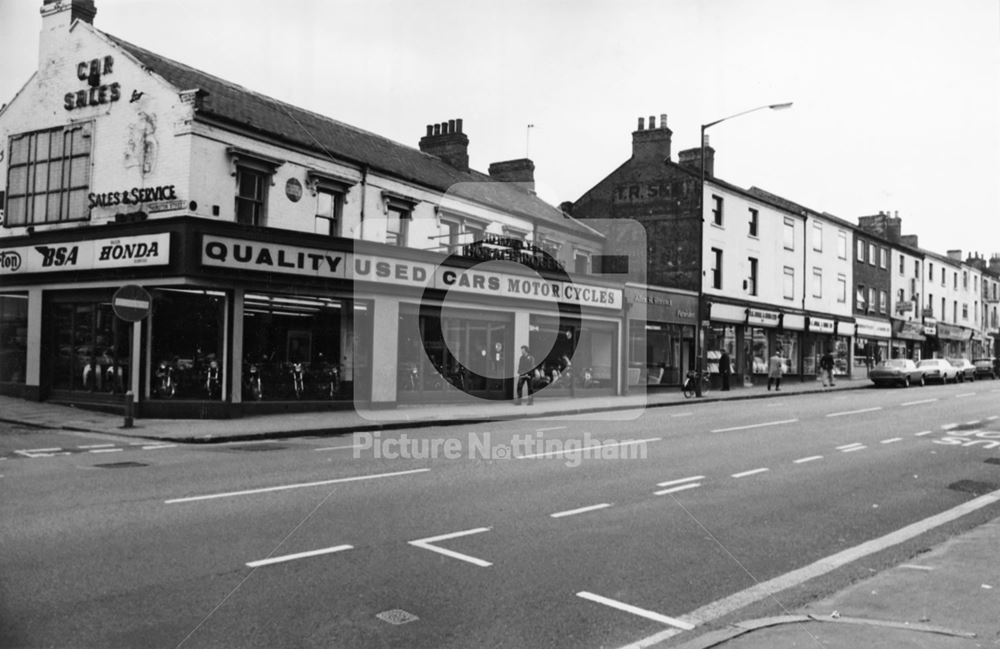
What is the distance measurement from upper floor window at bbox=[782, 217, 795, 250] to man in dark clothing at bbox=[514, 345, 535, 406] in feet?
71.3

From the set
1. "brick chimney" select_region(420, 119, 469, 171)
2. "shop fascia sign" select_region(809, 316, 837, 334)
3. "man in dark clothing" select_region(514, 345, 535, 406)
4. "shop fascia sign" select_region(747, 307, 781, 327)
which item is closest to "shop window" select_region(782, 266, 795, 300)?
"shop fascia sign" select_region(747, 307, 781, 327)

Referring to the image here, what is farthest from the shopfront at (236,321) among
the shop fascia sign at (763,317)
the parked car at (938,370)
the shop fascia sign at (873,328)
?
the shop fascia sign at (873,328)

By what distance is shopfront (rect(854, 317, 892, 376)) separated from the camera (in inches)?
1891

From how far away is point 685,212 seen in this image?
1416 inches

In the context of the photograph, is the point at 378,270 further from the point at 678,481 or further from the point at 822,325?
the point at 822,325

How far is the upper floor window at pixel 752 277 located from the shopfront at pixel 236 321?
18905mm

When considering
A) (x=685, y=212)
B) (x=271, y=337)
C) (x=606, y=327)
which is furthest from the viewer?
(x=685, y=212)

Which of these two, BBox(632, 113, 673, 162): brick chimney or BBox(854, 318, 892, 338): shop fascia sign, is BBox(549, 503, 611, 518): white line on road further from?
BBox(854, 318, 892, 338): shop fascia sign

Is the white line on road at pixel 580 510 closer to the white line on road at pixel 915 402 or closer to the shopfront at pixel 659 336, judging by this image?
the white line on road at pixel 915 402

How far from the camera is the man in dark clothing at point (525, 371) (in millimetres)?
24156

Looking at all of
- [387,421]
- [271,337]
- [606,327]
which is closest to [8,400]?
[271,337]

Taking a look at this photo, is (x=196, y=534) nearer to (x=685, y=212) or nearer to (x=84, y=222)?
(x=84, y=222)

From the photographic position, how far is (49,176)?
20.7 metres

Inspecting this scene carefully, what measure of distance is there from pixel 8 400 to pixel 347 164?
11058 millimetres
